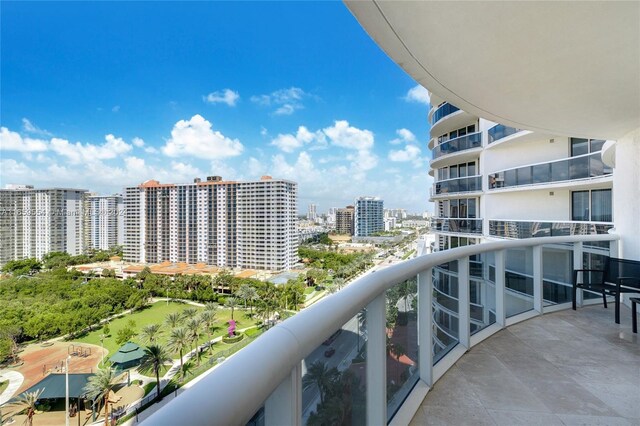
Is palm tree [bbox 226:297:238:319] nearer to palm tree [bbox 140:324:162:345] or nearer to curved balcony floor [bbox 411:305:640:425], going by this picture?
palm tree [bbox 140:324:162:345]

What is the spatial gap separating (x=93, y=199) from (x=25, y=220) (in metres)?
18.0

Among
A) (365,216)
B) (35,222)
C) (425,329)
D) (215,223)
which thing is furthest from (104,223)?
(425,329)

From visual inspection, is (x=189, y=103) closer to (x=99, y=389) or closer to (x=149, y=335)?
(x=149, y=335)

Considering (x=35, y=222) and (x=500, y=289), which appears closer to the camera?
(x=500, y=289)

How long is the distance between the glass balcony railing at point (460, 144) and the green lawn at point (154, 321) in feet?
103

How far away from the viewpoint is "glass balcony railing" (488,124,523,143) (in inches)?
541

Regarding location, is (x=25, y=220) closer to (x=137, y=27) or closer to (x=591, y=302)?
(x=137, y=27)

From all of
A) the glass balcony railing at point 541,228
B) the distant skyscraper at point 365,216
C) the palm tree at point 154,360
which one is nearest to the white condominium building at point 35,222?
the palm tree at point 154,360

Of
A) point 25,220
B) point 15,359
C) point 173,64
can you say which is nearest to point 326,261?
point 15,359

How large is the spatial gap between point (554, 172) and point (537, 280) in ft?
31.6

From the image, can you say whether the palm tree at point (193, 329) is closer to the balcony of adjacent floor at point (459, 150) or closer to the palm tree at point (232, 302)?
the palm tree at point (232, 302)

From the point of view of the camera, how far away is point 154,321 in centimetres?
4041

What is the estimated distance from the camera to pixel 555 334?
383 cm

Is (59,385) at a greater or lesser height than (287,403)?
lesser
